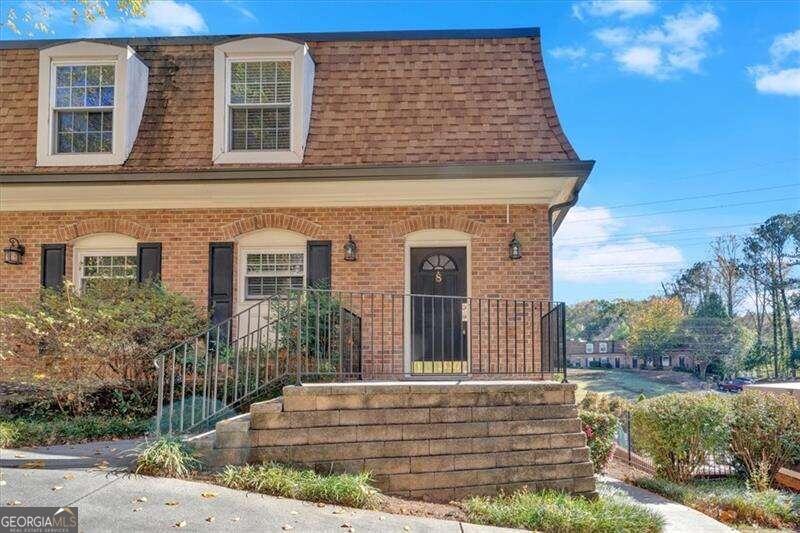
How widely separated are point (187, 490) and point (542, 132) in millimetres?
6614

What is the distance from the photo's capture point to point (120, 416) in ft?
25.2

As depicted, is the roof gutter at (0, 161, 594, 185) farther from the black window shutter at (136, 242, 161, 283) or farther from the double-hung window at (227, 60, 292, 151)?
the black window shutter at (136, 242, 161, 283)

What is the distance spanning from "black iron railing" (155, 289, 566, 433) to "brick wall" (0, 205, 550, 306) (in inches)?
15.6

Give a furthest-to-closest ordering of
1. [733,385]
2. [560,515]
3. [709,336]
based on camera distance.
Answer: [709,336] → [733,385] → [560,515]

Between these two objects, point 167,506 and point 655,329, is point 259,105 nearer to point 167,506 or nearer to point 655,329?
point 167,506

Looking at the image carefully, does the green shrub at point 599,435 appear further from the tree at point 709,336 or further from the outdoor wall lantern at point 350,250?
the tree at point 709,336

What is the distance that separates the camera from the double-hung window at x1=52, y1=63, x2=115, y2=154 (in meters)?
9.28

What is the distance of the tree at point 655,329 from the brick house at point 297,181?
103 ft

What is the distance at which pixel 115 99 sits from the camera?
363 inches

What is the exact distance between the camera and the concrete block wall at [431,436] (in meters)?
5.79

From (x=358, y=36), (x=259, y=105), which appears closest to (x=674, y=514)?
(x=259, y=105)

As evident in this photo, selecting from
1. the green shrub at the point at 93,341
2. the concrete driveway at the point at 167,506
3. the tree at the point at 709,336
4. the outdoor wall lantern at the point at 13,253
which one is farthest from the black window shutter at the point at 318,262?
the tree at the point at 709,336

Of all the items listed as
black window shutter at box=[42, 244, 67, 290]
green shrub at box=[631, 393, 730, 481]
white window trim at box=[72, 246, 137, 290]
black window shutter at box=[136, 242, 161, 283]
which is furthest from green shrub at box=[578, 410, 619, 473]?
black window shutter at box=[42, 244, 67, 290]

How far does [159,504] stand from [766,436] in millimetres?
8071
